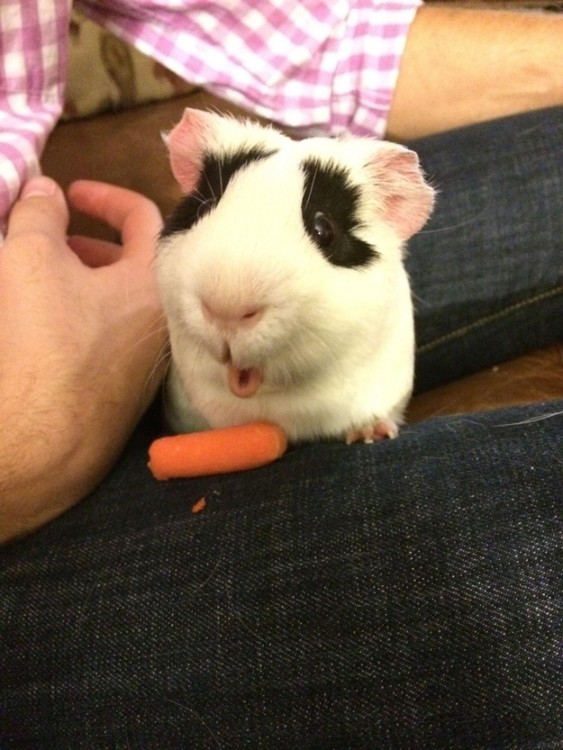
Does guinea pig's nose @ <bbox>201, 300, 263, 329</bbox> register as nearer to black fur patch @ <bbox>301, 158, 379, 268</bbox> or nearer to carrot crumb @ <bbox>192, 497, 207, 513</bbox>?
black fur patch @ <bbox>301, 158, 379, 268</bbox>

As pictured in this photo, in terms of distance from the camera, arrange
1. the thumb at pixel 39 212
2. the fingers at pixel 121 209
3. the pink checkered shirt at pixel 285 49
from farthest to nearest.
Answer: the pink checkered shirt at pixel 285 49, the fingers at pixel 121 209, the thumb at pixel 39 212

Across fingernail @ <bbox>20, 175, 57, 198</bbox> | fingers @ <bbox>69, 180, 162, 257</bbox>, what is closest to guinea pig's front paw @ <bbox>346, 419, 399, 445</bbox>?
fingers @ <bbox>69, 180, 162, 257</bbox>

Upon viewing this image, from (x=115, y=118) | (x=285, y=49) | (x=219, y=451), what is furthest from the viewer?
(x=115, y=118)

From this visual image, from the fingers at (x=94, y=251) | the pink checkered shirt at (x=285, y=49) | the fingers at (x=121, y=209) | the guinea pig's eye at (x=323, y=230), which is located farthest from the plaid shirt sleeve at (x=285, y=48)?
the guinea pig's eye at (x=323, y=230)

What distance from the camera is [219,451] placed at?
34.2 inches

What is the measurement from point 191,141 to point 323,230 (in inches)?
9.7

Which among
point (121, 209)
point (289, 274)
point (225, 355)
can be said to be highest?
point (289, 274)

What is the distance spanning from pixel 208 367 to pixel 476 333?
0.63m

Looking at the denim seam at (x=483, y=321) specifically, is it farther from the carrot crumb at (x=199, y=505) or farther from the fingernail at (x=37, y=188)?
the fingernail at (x=37, y=188)

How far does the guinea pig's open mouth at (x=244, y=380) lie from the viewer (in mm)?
738

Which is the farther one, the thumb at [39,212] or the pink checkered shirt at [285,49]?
the pink checkered shirt at [285,49]

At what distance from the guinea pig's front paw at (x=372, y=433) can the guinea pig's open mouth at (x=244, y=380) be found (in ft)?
0.77

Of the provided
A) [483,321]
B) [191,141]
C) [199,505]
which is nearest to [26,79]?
[191,141]

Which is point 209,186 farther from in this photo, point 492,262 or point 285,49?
point 285,49
